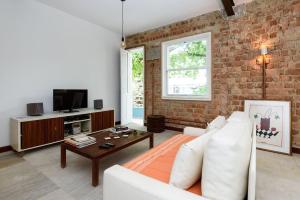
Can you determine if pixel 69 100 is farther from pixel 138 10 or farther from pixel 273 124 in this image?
pixel 273 124

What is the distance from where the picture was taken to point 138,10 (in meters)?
3.78

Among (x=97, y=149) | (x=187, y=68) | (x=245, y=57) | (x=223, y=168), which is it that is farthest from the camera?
(x=187, y=68)

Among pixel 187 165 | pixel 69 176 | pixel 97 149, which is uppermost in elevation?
pixel 187 165

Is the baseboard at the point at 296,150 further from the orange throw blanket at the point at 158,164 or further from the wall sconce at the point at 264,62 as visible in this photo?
the orange throw blanket at the point at 158,164

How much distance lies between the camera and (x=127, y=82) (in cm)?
529

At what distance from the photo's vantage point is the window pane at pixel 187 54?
4.12 meters

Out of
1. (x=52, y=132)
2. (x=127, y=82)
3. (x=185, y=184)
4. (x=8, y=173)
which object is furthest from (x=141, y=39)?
(x=185, y=184)

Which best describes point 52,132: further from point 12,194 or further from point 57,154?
point 12,194

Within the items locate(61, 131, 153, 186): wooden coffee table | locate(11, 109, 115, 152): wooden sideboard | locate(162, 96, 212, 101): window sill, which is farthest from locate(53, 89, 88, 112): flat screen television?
locate(162, 96, 212, 101): window sill

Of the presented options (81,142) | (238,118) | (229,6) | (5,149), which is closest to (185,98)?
(229,6)

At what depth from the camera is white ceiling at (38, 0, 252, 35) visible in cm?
345

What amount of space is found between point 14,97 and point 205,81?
3882 mm

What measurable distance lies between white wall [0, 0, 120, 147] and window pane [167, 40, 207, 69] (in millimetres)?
1824

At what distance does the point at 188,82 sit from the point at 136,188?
3622 mm
